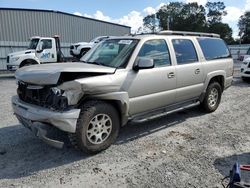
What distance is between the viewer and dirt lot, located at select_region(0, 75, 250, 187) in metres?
3.68

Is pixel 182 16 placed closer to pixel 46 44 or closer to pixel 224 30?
pixel 224 30

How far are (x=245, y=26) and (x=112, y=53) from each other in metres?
89.7

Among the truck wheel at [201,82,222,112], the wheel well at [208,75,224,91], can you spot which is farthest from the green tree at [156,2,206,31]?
the truck wheel at [201,82,222,112]

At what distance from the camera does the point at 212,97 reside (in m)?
6.98

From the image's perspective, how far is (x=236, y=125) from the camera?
603cm

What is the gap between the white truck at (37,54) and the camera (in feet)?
50.4

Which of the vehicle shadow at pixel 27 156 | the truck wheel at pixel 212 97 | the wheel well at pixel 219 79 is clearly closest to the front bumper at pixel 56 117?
the vehicle shadow at pixel 27 156

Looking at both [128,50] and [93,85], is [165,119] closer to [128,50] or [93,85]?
[128,50]

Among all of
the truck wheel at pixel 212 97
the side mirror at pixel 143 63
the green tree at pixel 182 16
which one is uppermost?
the green tree at pixel 182 16

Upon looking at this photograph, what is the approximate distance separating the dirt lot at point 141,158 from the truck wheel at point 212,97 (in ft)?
2.35

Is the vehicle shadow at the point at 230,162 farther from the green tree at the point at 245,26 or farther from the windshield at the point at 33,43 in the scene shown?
the green tree at the point at 245,26

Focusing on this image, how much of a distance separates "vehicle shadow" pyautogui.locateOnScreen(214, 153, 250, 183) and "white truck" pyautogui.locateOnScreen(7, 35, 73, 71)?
12579 millimetres

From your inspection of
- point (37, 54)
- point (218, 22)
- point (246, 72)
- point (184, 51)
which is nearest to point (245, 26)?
point (218, 22)

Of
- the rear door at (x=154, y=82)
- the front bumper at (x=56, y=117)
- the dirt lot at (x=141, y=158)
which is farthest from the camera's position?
the rear door at (x=154, y=82)
